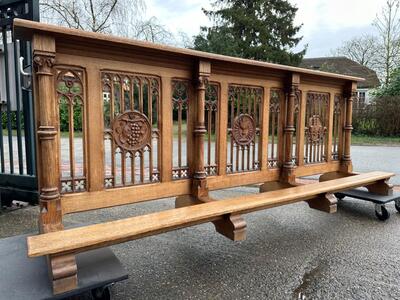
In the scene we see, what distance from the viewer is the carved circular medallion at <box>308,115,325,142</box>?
338 cm

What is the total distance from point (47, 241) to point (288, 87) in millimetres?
2357

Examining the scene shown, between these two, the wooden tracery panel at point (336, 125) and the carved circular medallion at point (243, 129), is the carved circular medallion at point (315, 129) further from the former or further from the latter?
the carved circular medallion at point (243, 129)

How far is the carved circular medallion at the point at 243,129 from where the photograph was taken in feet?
9.11

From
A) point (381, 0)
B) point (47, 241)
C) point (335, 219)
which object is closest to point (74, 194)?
point (47, 241)

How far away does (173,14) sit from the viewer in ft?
54.0

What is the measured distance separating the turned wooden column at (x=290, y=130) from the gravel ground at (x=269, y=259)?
1.95 feet

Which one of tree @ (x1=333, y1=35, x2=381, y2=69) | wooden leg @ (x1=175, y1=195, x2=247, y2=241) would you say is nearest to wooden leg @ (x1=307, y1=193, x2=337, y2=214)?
wooden leg @ (x1=175, y1=195, x2=247, y2=241)

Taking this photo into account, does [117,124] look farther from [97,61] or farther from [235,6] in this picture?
[235,6]

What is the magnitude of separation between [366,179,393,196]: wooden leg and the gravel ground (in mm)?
278

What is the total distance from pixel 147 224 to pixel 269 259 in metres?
1.19

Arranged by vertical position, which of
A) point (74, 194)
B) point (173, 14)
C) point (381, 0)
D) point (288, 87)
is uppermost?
point (381, 0)

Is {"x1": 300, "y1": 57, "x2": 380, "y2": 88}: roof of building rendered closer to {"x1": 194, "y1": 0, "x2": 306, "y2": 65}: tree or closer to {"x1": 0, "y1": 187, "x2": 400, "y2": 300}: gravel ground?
{"x1": 194, "y1": 0, "x2": 306, "y2": 65}: tree

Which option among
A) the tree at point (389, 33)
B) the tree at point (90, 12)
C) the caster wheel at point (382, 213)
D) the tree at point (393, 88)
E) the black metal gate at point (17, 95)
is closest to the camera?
the black metal gate at point (17, 95)

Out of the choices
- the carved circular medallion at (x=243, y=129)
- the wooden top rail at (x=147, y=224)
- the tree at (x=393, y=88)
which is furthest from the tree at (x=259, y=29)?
the wooden top rail at (x=147, y=224)
